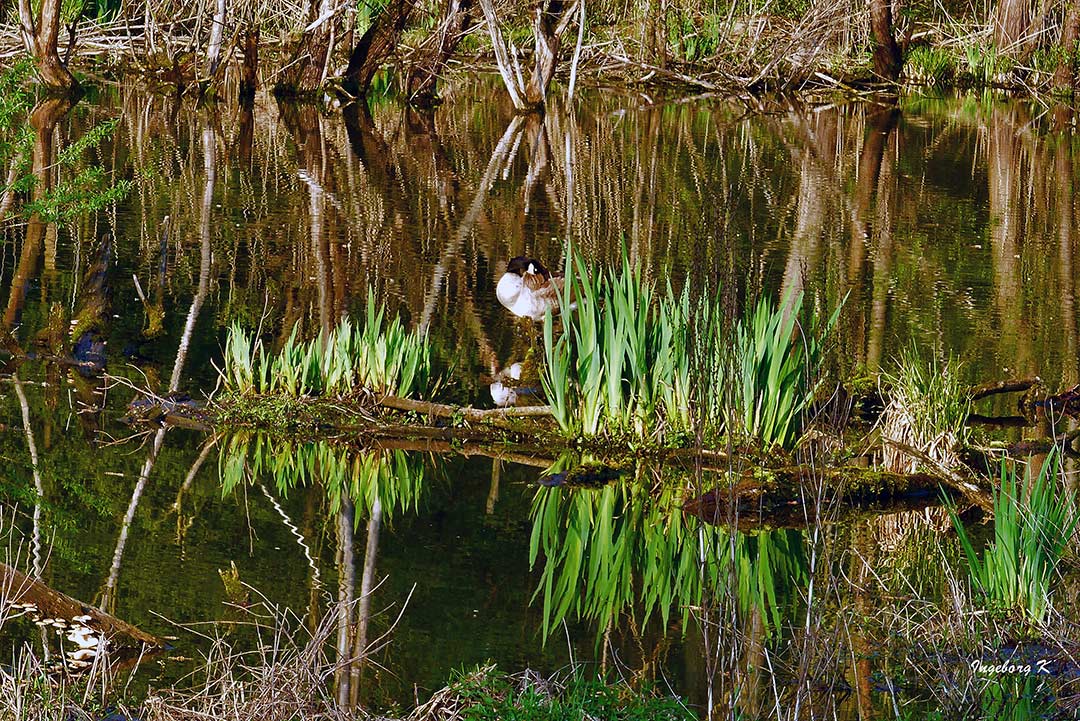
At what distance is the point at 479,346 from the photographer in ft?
31.8

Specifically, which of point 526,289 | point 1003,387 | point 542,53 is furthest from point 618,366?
point 542,53

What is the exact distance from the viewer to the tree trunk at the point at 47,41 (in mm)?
22750

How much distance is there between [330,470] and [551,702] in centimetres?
341

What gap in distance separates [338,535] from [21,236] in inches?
260

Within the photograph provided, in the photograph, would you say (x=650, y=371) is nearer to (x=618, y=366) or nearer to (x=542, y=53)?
(x=618, y=366)

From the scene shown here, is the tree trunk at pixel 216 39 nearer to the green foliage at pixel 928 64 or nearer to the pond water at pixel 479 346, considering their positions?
the pond water at pixel 479 346

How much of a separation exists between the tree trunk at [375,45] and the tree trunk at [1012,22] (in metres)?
11.0

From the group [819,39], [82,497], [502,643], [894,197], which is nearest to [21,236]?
[82,497]

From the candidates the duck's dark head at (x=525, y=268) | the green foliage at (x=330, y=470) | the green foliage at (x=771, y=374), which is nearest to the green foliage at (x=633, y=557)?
the green foliage at (x=771, y=374)

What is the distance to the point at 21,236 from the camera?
12.2 metres

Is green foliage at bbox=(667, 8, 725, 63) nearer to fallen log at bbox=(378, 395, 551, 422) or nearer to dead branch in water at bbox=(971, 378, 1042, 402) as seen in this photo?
dead branch in water at bbox=(971, 378, 1042, 402)

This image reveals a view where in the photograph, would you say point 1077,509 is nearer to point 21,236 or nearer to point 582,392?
point 582,392

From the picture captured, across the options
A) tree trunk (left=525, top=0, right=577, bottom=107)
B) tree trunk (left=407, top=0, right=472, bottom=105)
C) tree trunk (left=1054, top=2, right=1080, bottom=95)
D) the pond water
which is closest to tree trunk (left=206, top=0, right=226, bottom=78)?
the pond water

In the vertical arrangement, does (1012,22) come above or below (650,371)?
above
